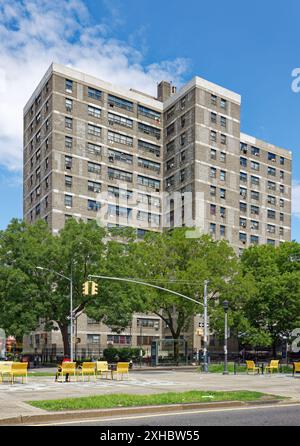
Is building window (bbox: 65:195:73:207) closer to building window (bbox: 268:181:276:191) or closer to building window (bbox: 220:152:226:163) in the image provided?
building window (bbox: 220:152:226:163)

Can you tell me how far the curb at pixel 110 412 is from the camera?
44.6ft

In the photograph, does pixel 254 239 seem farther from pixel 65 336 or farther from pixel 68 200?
pixel 65 336

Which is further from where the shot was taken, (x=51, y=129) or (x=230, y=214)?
(x=230, y=214)

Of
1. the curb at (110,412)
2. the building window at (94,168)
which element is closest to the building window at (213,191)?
the building window at (94,168)

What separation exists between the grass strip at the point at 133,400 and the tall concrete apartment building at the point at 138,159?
56196mm

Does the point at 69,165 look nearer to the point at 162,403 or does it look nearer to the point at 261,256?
the point at 261,256

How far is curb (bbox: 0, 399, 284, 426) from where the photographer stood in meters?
13.6

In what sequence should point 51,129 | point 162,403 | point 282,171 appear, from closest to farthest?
point 162,403
point 51,129
point 282,171

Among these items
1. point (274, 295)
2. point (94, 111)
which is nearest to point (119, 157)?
point (94, 111)

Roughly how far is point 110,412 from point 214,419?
281cm

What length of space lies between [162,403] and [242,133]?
82405 millimetres
